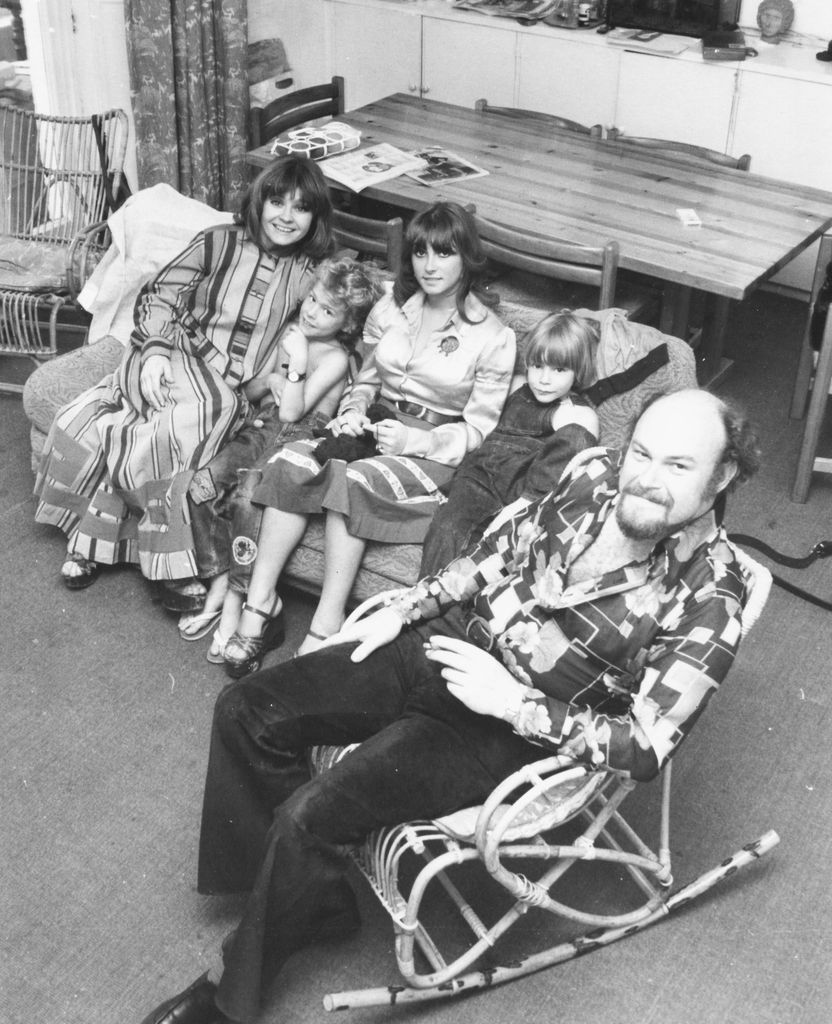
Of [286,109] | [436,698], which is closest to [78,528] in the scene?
[436,698]

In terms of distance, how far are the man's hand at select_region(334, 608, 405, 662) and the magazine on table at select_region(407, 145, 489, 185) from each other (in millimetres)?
1845

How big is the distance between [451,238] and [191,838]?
53.9 inches

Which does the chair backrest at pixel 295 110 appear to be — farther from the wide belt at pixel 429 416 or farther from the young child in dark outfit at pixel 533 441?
the young child in dark outfit at pixel 533 441

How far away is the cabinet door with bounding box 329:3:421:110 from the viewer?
5008mm

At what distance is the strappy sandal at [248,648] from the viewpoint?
2.88 metres

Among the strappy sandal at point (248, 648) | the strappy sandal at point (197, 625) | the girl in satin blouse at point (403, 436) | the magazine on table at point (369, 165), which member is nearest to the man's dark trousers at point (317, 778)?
the girl in satin blouse at point (403, 436)

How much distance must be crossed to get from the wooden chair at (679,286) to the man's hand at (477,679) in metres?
1.89

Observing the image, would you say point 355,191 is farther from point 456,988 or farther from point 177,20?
point 456,988

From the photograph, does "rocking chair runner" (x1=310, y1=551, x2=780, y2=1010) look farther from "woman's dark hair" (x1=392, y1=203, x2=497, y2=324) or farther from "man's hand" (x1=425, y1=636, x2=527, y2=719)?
"woman's dark hair" (x1=392, y1=203, x2=497, y2=324)

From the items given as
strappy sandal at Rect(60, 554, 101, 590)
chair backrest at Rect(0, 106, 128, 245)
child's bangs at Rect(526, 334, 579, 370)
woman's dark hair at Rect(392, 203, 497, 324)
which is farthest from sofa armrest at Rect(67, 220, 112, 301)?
child's bangs at Rect(526, 334, 579, 370)

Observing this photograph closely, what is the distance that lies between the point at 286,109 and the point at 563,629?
2.71 metres

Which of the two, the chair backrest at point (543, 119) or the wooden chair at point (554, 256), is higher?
the chair backrest at point (543, 119)

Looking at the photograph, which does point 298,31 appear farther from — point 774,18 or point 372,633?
point 372,633

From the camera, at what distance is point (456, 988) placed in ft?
7.02
